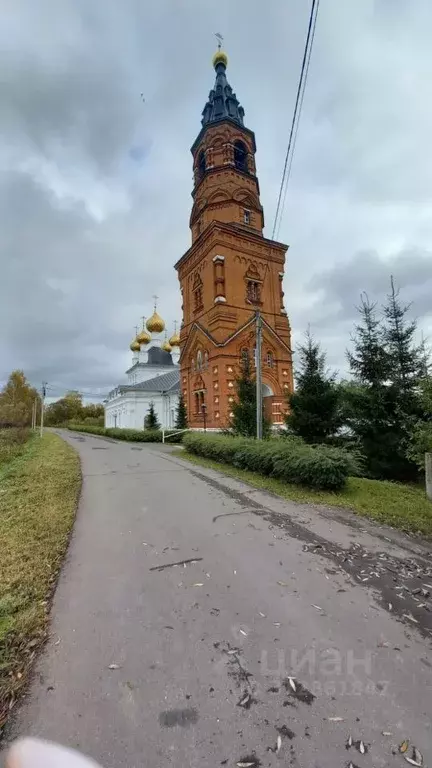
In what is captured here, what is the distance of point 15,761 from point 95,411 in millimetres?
95315

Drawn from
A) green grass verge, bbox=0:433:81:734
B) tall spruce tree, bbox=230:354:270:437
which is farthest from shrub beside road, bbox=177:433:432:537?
green grass verge, bbox=0:433:81:734

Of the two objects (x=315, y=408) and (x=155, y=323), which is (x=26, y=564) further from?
(x=155, y=323)

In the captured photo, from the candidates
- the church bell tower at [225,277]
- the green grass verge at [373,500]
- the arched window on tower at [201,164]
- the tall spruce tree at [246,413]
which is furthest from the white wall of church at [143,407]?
the green grass verge at [373,500]

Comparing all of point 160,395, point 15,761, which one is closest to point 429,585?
point 15,761

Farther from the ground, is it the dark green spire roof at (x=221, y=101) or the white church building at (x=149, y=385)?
the dark green spire roof at (x=221, y=101)

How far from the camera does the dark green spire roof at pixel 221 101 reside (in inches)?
1112

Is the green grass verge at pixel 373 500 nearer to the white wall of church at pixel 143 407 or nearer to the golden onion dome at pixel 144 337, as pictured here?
the white wall of church at pixel 143 407

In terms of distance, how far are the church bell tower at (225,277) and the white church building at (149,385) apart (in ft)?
27.9

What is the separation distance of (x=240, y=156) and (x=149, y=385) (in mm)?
25793

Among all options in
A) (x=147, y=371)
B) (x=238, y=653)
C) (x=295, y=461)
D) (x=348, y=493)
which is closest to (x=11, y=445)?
(x=295, y=461)

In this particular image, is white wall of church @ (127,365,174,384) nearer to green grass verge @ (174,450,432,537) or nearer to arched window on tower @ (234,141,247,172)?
arched window on tower @ (234,141,247,172)

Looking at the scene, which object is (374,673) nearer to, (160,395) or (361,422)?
(361,422)

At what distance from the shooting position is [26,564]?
13.1ft

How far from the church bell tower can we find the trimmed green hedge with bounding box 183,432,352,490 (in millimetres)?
11956
